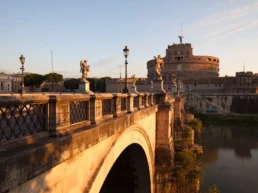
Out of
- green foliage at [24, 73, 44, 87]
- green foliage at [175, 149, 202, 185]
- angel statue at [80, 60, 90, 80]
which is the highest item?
green foliage at [24, 73, 44, 87]

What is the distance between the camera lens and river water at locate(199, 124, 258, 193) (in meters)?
21.0

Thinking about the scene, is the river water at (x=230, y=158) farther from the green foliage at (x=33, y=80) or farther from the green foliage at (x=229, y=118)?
the green foliage at (x=33, y=80)

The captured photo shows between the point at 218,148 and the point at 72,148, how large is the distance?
31.8m

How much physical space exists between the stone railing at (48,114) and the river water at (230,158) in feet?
57.2

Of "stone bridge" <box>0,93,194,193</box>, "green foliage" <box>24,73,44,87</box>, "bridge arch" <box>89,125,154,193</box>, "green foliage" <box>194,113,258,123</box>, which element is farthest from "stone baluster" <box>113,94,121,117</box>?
"green foliage" <box>24,73,44,87</box>

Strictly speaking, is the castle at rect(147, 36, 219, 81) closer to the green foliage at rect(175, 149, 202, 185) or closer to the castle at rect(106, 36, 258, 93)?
the castle at rect(106, 36, 258, 93)

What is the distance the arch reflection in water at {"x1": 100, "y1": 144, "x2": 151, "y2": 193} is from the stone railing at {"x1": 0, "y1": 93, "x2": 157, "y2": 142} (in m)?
6.58

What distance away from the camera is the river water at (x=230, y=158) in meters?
21.0

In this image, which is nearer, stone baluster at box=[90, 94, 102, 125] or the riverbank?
stone baluster at box=[90, 94, 102, 125]

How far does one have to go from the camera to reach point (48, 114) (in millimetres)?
3984

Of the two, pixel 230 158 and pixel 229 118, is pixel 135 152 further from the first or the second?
pixel 229 118

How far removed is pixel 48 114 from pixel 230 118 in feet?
185

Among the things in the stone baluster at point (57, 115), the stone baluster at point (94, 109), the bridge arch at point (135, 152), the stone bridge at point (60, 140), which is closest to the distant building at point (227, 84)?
the bridge arch at point (135, 152)

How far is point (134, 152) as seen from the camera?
1233 cm
